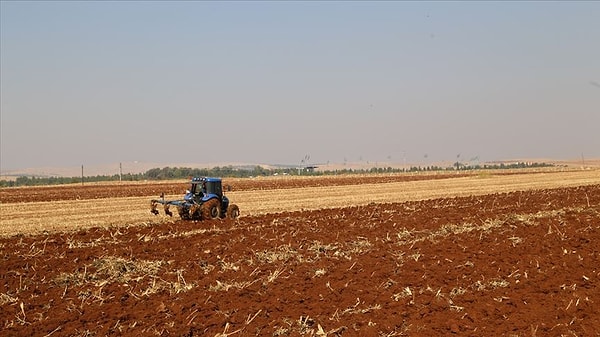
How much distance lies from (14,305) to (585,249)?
11.9 meters

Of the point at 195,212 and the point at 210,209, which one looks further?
the point at 210,209

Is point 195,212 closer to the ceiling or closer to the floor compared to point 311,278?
closer to the ceiling

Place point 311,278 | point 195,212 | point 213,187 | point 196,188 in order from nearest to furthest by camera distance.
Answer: point 311,278 < point 195,212 < point 213,187 < point 196,188

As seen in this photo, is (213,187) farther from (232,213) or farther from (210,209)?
(232,213)

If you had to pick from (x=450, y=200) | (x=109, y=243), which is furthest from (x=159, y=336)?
(x=450, y=200)

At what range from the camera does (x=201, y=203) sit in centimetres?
2219

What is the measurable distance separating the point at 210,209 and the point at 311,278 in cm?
1087

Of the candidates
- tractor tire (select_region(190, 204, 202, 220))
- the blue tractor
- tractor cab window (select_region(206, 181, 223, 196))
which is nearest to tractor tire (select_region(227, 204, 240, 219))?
the blue tractor

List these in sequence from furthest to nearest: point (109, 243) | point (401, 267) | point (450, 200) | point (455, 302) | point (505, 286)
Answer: point (450, 200) → point (109, 243) → point (401, 267) → point (505, 286) → point (455, 302)

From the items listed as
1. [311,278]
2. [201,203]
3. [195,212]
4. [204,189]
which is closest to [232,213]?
[204,189]

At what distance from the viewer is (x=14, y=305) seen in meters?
10.5

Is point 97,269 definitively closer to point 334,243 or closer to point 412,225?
point 334,243

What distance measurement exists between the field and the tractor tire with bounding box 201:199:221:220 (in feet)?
2.69

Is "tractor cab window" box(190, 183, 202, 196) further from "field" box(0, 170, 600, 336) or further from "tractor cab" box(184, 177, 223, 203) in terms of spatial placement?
"field" box(0, 170, 600, 336)
